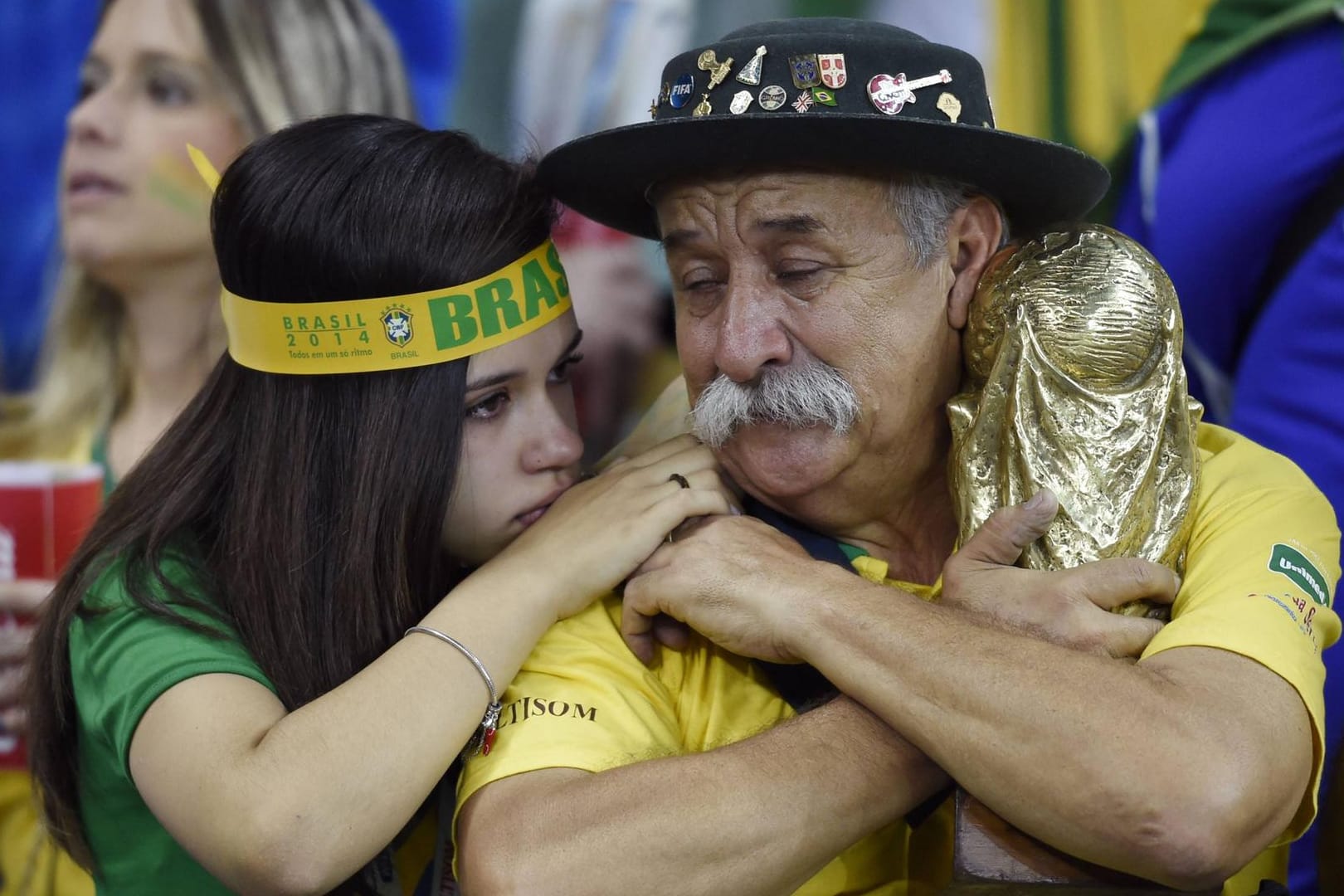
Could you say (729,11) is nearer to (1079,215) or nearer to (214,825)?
(1079,215)

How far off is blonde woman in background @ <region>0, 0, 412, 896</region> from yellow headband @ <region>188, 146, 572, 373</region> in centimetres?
139

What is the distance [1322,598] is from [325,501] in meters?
1.66

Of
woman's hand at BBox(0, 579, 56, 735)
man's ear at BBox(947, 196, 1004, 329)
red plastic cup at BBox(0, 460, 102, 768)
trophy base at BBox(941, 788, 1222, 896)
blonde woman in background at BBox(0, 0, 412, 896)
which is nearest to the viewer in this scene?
trophy base at BBox(941, 788, 1222, 896)

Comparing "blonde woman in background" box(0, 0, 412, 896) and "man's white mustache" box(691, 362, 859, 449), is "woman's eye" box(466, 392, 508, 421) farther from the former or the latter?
"blonde woman in background" box(0, 0, 412, 896)

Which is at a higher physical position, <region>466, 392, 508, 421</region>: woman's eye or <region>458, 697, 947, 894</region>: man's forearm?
<region>466, 392, 508, 421</region>: woman's eye

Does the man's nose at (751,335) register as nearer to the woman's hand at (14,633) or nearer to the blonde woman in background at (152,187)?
the blonde woman in background at (152,187)

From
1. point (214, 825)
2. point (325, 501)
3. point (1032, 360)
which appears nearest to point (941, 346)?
point (1032, 360)

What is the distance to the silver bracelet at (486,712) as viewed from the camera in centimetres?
225

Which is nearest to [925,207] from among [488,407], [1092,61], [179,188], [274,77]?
[488,407]

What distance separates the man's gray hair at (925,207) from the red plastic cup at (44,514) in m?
2.09

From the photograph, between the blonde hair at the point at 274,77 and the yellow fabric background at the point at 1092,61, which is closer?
the yellow fabric background at the point at 1092,61

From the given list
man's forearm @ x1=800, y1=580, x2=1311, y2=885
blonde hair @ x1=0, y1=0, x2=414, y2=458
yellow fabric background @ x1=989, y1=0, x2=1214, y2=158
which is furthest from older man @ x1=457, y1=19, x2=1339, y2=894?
blonde hair @ x1=0, y1=0, x2=414, y2=458

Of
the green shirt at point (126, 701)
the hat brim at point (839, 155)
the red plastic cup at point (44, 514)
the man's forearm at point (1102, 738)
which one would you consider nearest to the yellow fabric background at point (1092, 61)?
the hat brim at point (839, 155)

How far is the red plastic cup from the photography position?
346cm
